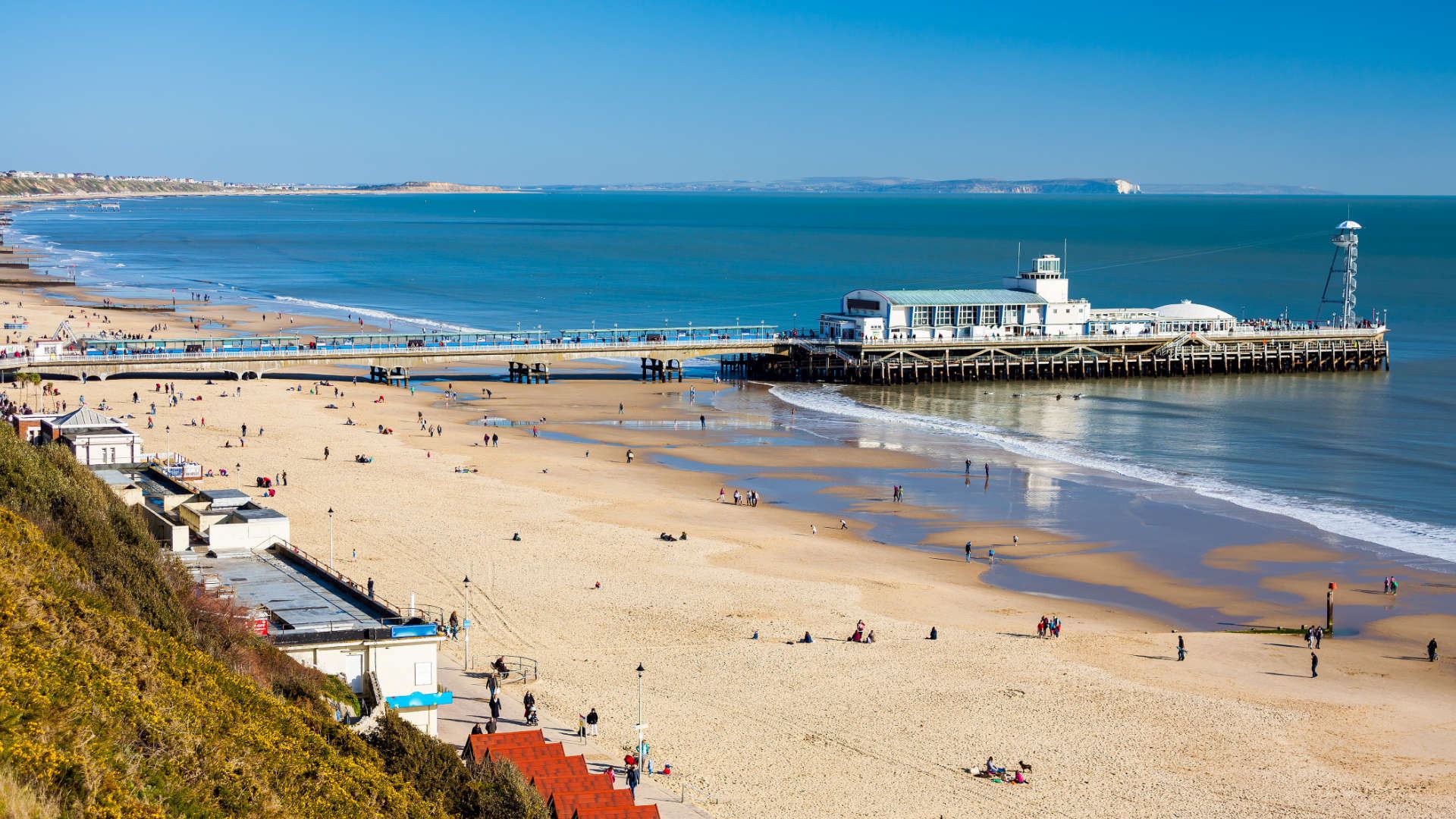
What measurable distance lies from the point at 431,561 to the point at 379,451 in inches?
611

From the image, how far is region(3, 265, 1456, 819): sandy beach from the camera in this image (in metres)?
23.1

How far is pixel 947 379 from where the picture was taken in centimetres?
7394

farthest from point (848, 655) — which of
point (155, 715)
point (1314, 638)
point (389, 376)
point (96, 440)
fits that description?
point (389, 376)

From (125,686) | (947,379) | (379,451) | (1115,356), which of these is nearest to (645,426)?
(379,451)

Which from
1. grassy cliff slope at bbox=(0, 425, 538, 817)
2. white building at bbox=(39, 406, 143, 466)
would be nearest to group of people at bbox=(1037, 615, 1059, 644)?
grassy cliff slope at bbox=(0, 425, 538, 817)

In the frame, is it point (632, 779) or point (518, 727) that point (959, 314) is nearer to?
point (518, 727)

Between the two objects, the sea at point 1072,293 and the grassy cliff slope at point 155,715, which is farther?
the sea at point 1072,293

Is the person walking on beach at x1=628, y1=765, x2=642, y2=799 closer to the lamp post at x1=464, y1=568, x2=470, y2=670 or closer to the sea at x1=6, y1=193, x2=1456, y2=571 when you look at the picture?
the lamp post at x1=464, y1=568, x2=470, y2=670

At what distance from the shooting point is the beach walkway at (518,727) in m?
21.4

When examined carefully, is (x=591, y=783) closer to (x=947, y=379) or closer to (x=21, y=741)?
(x=21, y=741)

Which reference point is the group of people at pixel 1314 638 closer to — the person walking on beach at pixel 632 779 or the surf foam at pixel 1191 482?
the surf foam at pixel 1191 482

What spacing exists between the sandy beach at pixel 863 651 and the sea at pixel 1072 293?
32.6 ft

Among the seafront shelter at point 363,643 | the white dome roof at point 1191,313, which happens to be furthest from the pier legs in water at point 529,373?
the seafront shelter at point 363,643

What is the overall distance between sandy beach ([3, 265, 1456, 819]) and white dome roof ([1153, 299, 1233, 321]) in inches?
1644
